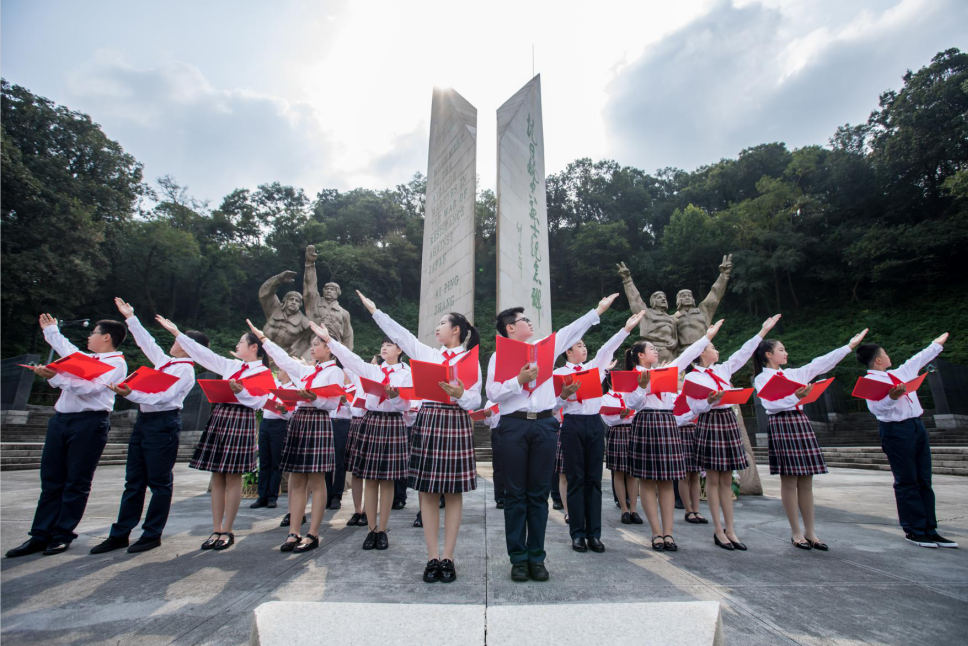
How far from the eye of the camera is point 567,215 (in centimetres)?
4109

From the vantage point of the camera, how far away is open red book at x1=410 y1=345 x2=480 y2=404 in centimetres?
281

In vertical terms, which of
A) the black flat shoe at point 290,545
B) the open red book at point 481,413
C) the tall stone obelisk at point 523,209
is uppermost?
the tall stone obelisk at point 523,209

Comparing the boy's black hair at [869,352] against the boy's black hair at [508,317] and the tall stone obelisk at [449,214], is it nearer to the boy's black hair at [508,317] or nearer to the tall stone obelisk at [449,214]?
the boy's black hair at [508,317]

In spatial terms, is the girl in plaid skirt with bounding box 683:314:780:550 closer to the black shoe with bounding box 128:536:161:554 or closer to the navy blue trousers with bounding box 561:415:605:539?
the navy blue trousers with bounding box 561:415:605:539

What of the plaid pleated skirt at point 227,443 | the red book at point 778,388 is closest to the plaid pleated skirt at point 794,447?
the red book at point 778,388

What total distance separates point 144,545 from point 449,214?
21.5 ft

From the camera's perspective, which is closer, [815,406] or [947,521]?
[947,521]

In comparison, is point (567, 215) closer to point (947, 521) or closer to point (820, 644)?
point (947, 521)

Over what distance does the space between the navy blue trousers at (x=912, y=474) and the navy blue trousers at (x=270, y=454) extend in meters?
6.44

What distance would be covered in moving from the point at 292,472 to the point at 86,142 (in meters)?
30.3

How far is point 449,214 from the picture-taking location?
8617 millimetres

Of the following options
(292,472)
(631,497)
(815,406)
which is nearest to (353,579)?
(292,472)

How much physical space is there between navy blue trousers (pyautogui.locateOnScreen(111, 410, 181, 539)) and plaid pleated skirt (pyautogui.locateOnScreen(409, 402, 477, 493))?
2.02 meters

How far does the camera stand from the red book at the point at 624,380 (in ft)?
11.9
